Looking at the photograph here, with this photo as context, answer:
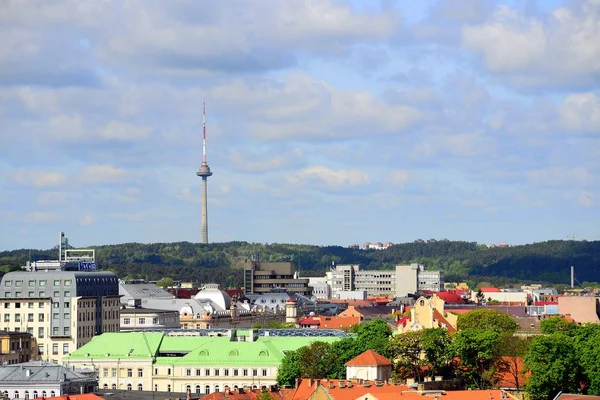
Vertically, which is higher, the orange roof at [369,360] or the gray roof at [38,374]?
the orange roof at [369,360]

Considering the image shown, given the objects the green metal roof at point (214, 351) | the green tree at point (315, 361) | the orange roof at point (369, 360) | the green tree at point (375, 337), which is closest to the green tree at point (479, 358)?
the orange roof at point (369, 360)

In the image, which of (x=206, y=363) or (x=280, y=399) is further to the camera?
(x=206, y=363)

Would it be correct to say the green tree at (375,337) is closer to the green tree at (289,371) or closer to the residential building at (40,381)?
the green tree at (289,371)

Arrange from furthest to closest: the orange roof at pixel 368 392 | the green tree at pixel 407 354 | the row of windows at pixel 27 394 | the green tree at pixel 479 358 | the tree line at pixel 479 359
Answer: the green tree at pixel 407 354 → the green tree at pixel 479 358 → the row of windows at pixel 27 394 → the tree line at pixel 479 359 → the orange roof at pixel 368 392

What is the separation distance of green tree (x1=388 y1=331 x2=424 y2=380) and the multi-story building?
15.7 m

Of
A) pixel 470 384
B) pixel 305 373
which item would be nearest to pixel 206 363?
pixel 305 373

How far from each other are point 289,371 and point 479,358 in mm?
19767

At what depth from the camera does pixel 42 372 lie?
162500mm

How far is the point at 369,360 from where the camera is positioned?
520 ft

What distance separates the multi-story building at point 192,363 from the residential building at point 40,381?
2411cm

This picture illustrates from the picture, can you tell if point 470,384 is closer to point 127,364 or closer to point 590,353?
point 590,353

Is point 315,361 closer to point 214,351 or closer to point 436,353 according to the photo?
point 436,353

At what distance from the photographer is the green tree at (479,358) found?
165 metres

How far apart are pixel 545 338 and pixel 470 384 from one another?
9.10 m
